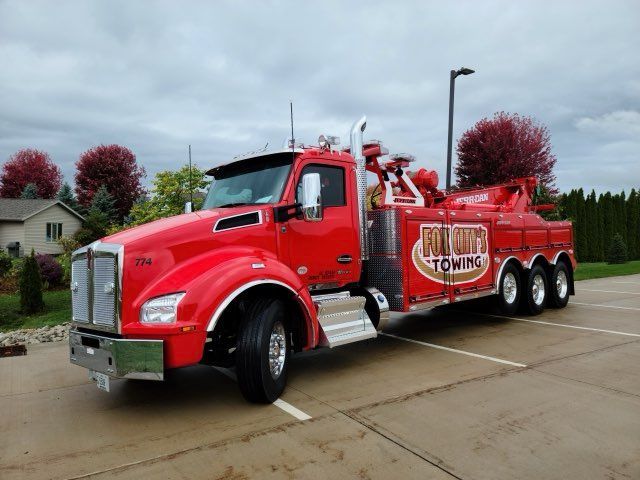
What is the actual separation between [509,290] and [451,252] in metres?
2.39

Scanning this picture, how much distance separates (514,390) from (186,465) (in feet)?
10.9

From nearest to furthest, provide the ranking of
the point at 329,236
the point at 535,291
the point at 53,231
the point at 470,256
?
the point at 329,236
the point at 470,256
the point at 535,291
the point at 53,231

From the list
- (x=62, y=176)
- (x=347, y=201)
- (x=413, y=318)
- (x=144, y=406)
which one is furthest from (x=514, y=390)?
(x=62, y=176)

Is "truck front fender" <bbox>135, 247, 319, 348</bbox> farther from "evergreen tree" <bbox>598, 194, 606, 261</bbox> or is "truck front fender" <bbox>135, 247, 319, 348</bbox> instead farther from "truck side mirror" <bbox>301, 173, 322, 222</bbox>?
"evergreen tree" <bbox>598, 194, 606, 261</bbox>

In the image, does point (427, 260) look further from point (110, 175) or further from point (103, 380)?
point (110, 175)

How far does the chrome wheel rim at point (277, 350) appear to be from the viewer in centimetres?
495

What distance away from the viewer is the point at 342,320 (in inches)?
227

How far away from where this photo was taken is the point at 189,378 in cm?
595

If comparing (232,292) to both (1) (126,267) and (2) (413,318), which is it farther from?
(2) (413,318)

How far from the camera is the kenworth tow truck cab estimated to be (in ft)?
14.0

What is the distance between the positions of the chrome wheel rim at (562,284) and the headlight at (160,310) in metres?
8.86

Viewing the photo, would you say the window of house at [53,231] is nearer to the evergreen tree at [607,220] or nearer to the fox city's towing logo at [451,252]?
the fox city's towing logo at [451,252]

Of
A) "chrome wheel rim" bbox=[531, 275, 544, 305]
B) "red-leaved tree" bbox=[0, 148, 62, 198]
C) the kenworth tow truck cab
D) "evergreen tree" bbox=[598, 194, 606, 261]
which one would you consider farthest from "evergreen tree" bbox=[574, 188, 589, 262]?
"red-leaved tree" bbox=[0, 148, 62, 198]

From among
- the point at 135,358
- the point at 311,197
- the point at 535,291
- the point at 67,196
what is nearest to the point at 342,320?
the point at 311,197
